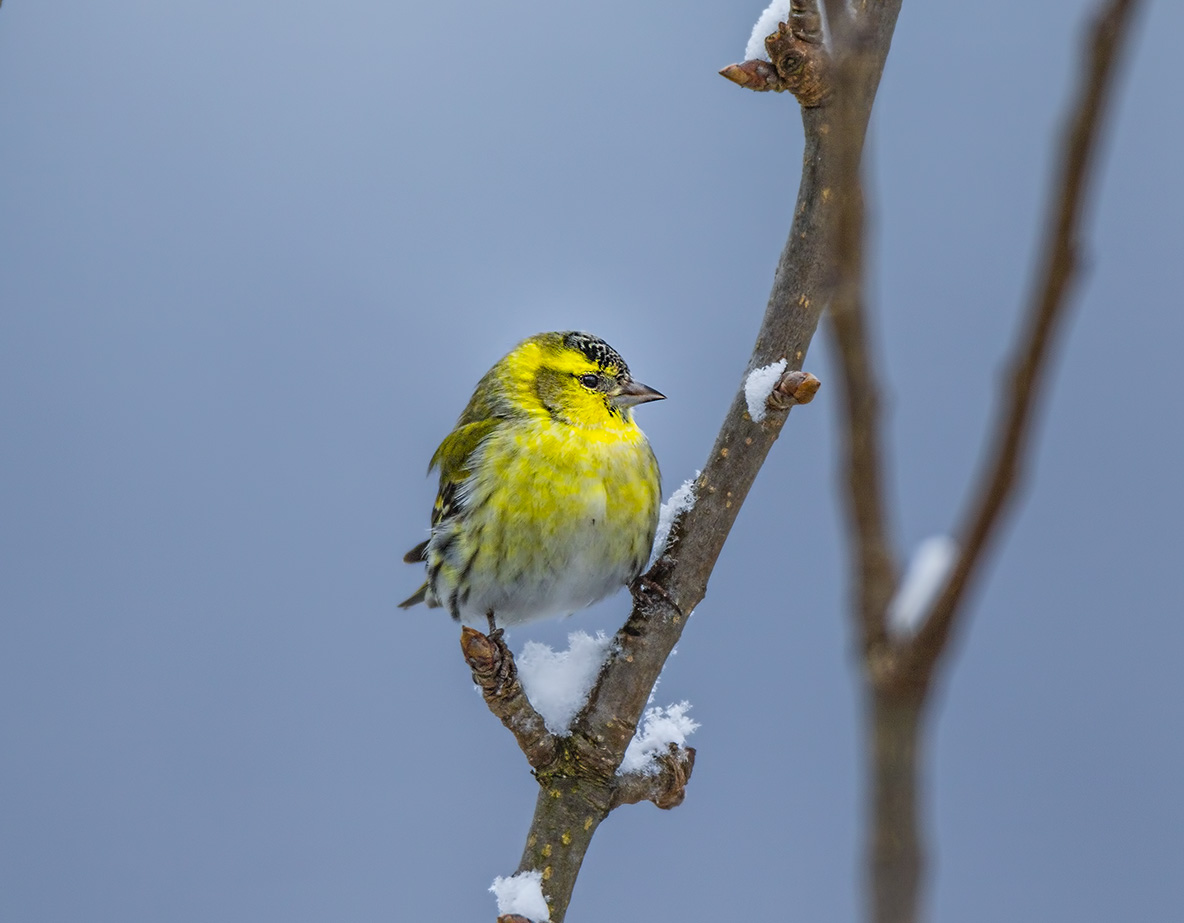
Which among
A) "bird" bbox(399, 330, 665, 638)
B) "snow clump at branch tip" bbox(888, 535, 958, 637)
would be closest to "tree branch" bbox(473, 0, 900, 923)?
"bird" bbox(399, 330, 665, 638)

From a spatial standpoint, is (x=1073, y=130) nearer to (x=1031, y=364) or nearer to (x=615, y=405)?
(x=1031, y=364)

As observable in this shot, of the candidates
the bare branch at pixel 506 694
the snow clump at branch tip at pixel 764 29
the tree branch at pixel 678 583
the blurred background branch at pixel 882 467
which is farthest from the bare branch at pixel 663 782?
the blurred background branch at pixel 882 467

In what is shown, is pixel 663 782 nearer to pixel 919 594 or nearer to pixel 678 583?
pixel 678 583

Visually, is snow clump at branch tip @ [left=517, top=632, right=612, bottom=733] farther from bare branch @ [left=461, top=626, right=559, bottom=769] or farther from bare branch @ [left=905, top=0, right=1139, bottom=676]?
bare branch @ [left=905, top=0, right=1139, bottom=676]

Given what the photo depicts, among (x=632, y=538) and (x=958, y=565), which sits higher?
(x=632, y=538)

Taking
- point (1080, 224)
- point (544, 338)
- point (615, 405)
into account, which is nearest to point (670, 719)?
point (615, 405)

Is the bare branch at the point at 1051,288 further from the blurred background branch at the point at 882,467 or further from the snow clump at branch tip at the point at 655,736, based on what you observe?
the snow clump at branch tip at the point at 655,736
